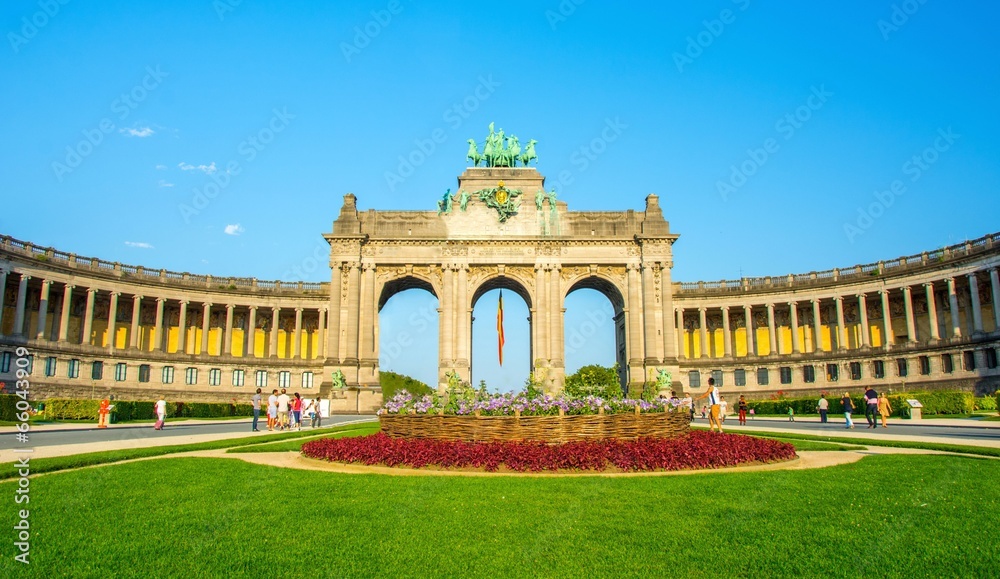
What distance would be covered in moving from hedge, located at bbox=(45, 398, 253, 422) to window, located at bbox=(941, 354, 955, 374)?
66.2 m

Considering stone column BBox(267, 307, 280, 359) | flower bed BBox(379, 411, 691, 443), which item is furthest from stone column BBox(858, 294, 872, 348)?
stone column BBox(267, 307, 280, 359)

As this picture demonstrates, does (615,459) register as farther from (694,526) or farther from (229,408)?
(229,408)

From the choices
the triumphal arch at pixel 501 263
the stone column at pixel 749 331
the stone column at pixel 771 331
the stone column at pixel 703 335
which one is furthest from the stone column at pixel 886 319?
the triumphal arch at pixel 501 263

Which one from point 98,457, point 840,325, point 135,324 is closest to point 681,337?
point 840,325

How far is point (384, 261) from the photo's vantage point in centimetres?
7062

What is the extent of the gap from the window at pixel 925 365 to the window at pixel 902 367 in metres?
1.45

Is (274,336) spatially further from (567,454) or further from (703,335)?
(567,454)

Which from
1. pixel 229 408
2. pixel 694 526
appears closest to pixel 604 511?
pixel 694 526

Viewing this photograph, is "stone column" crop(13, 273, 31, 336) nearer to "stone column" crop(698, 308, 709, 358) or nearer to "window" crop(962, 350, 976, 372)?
"stone column" crop(698, 308, 709, 358)

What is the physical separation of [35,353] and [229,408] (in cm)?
1793

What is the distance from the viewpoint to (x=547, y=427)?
18.1m

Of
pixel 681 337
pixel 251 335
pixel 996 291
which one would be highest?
pixel 996 291

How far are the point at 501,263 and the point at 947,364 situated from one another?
142 ft

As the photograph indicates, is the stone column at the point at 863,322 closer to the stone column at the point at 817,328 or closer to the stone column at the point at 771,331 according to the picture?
the stone column at the point at 817,328
